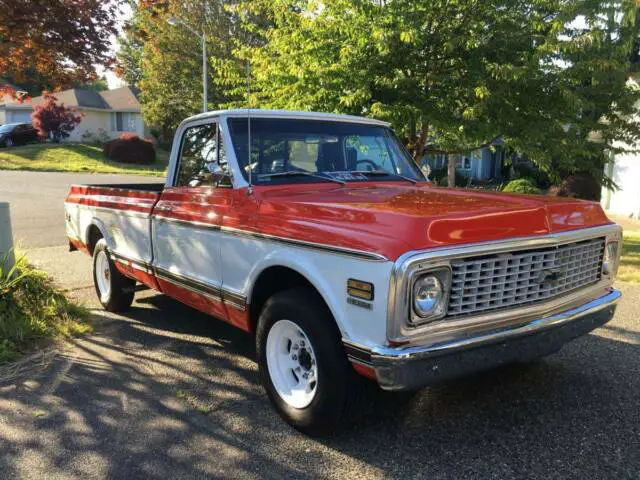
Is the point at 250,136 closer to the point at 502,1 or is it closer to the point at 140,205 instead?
the point at 140,205

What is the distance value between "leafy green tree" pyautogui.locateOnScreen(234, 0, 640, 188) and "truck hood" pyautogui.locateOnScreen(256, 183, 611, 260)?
13.7 feet

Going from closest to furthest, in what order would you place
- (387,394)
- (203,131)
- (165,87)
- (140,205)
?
1. (387,394)
2. (203,131)
3. (140,205)
4. (165,87)

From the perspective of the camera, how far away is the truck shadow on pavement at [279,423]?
3.03m

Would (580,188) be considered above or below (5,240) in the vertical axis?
below

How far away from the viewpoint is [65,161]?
31656 mm

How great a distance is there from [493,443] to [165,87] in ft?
110

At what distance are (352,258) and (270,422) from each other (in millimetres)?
1363

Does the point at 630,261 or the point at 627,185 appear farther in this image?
the point at 627,185

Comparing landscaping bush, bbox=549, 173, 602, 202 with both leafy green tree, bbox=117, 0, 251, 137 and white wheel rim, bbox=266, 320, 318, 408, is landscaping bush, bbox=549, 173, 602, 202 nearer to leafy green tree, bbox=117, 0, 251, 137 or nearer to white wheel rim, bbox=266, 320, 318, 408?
Result: leafy green tree, bbox=117, 0, 251, 137

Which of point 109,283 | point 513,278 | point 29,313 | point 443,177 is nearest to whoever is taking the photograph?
point 513,278

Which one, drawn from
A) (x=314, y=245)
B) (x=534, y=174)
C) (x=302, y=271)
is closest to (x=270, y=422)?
(x=302, y=271)

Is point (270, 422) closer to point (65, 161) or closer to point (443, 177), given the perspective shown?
point (443, 177)

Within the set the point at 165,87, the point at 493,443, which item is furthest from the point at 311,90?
the point at 165,87

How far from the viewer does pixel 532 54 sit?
7996 millimetres
